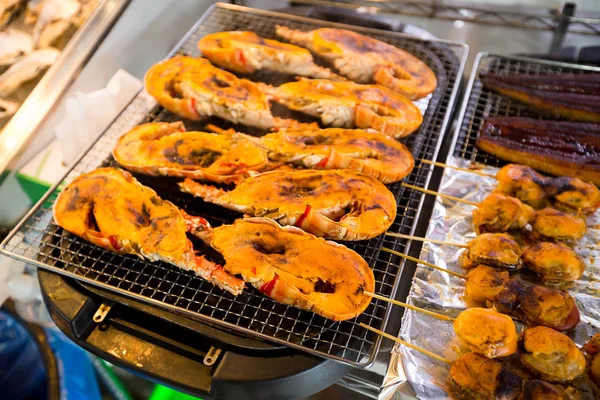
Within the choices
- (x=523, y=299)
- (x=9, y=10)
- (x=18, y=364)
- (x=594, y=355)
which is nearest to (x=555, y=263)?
(x=523, y=299)

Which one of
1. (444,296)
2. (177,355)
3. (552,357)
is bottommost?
(177,355)

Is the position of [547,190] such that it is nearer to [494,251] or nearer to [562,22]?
[494,251]

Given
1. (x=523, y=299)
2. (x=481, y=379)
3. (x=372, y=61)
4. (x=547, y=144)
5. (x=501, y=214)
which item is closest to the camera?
(x=481, y=379)

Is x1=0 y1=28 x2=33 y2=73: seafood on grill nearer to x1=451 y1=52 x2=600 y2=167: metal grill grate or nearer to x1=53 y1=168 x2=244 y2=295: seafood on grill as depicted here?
x1=53 y1=168 x2=244 y2=295: seafood on grill

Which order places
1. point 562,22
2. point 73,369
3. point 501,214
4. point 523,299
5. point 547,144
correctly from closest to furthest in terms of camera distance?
point 523,299
point 501,214
point 547,144
point 73,369
point 562,22

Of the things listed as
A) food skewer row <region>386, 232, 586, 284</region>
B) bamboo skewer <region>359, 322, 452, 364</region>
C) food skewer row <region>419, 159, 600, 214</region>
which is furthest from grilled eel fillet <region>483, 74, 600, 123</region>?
bamboo skewer <region>359, 322, 452, 364</region>

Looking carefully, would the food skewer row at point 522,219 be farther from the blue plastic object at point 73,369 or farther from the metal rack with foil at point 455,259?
the blue plastic object at point 73,369

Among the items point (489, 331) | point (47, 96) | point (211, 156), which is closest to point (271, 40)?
point (211, 156)
